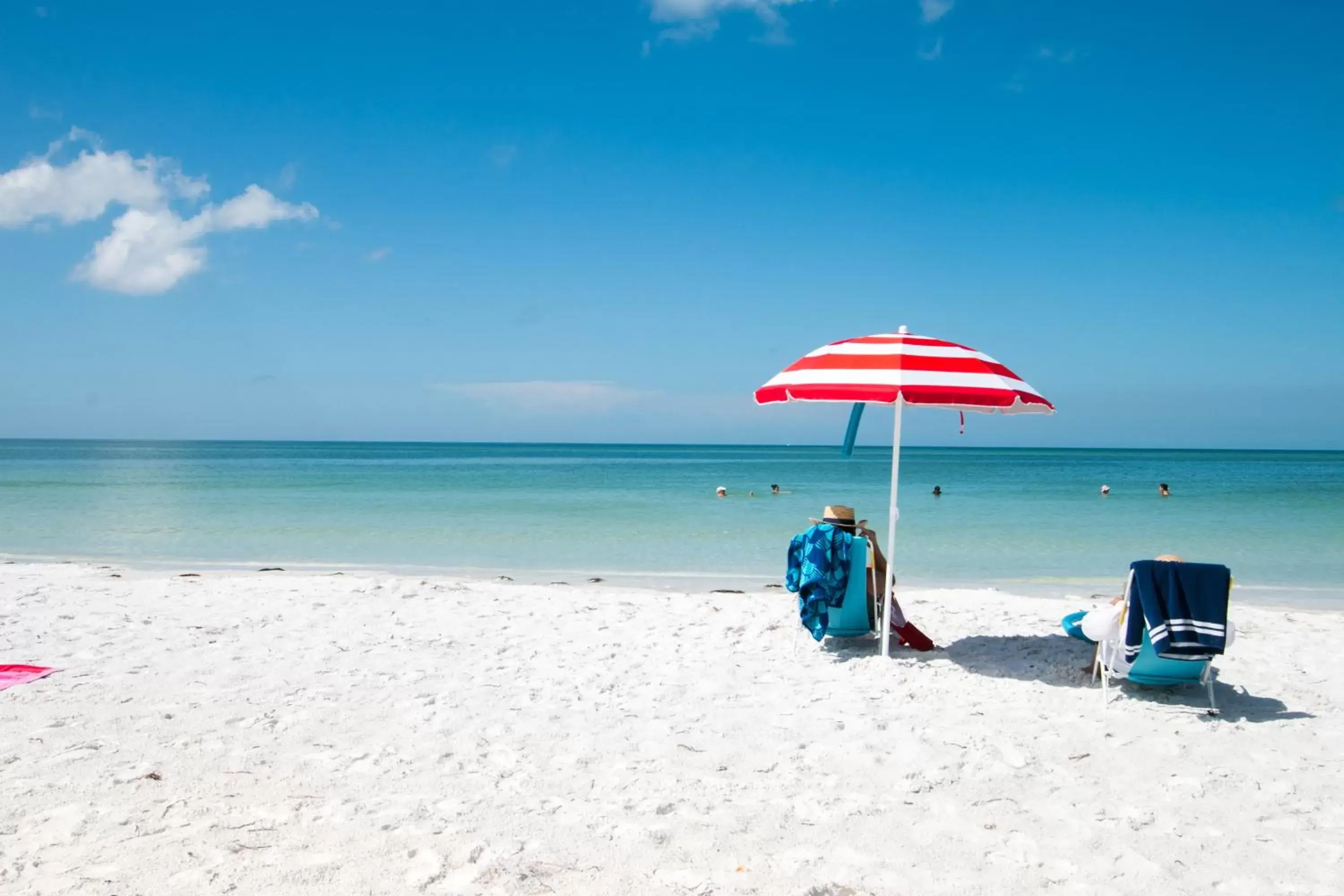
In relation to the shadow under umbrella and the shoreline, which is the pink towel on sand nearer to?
the shoreline

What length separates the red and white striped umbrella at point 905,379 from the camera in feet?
17.3

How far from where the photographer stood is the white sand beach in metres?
3.06

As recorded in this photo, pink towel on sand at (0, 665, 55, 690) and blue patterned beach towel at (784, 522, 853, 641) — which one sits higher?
blue patterned beach towel at (784, 522, 853, 641)

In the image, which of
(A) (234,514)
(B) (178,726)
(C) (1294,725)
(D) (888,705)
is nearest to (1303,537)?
(C) (1294,725)

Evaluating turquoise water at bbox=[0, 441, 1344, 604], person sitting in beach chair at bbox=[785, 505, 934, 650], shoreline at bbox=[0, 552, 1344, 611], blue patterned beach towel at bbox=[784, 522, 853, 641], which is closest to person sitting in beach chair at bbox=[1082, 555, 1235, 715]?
person sitting in beach chair at bbox=[785, 505, 934, 650]

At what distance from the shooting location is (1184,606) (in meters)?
4.80

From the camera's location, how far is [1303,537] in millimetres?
17297

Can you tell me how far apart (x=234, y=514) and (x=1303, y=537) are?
22.5 m

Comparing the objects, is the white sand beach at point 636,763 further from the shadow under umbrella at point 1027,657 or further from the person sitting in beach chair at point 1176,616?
the person sitting in beach chair at point 1176,616

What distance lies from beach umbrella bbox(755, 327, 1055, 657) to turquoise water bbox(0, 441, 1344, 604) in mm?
6470

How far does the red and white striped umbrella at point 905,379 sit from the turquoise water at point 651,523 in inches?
260

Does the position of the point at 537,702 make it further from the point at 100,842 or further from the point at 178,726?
the point at 100,842

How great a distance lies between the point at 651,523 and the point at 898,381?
14.4 m

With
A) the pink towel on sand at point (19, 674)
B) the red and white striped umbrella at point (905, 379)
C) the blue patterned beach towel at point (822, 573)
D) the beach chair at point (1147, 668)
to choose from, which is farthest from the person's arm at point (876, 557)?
the pink towel on sand at point (19, 674)
